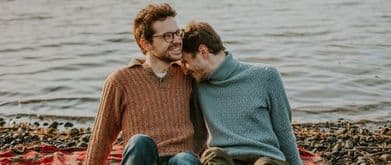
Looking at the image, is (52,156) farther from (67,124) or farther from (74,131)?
(67,124)

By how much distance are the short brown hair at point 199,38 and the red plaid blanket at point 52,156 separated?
219 cm

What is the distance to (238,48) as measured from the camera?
17.5 m

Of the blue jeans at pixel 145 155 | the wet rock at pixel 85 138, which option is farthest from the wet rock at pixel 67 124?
the blue jeans at pixel 145 155

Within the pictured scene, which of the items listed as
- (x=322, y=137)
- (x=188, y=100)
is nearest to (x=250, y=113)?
(x=188, y=100)

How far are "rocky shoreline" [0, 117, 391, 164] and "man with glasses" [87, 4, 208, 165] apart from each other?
2611mm

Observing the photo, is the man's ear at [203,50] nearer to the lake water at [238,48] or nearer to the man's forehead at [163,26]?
the man's forehead at [163,26]

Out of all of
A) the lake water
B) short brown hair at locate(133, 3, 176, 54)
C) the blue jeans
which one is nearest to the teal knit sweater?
the blue jeans

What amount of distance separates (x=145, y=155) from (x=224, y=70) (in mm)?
1114

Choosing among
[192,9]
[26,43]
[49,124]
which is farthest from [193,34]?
[192,9]

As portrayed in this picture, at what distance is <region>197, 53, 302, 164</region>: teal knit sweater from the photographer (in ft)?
21.3

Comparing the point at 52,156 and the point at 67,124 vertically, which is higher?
the point at 52,156

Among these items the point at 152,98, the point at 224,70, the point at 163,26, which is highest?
the point at 163,26

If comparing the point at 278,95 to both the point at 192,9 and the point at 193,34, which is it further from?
the point at 192,9

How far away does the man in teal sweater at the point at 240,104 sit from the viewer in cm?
651
